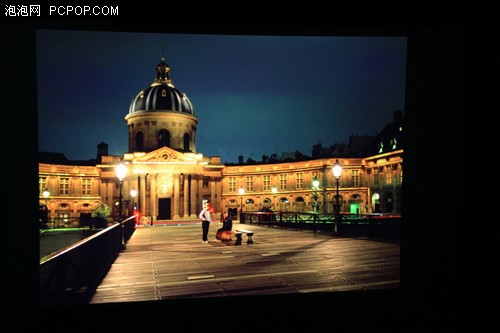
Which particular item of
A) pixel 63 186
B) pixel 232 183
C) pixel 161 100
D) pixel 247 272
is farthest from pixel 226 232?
pixel 63 186

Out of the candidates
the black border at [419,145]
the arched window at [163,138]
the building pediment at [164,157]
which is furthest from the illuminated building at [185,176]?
the black border at [419,145]

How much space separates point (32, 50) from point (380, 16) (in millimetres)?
5455

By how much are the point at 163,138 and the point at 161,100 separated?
576 centimetres

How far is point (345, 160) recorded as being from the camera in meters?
60.2

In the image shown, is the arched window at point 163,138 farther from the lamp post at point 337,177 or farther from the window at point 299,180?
the lamp post at point 337,177

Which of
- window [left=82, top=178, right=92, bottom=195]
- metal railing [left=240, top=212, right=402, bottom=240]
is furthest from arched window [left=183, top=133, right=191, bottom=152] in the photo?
metal railing [left=240, top=212, right=402, bottom=240]

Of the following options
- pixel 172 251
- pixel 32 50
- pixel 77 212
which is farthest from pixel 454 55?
pixel 77 212

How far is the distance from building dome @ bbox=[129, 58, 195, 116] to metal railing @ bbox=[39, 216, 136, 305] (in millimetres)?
49864

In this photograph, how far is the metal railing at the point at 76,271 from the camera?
6.35 m

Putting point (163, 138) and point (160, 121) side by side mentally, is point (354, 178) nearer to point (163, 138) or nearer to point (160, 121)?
point (163, 138)

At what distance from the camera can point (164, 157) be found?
2063 inches

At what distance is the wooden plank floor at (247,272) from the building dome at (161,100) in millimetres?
46661

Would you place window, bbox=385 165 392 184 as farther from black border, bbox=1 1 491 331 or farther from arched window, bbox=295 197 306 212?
black border, bbox=1 1 491 331

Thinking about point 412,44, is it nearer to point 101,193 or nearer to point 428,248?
point 428,248
